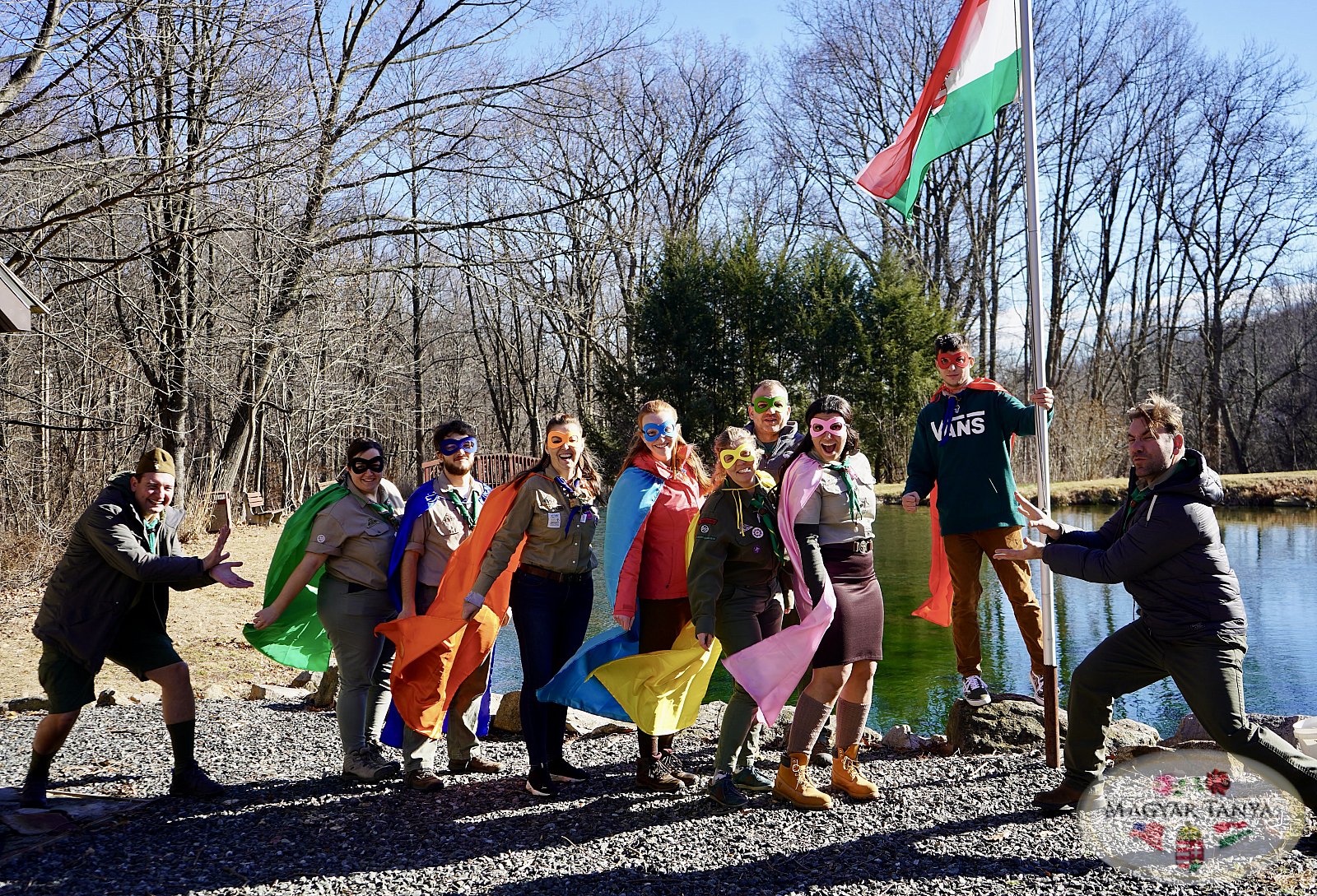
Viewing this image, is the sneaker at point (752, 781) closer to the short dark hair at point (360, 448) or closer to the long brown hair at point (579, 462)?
the long brown hair at point (579, 462)

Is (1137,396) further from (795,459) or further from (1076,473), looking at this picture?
(795,459)

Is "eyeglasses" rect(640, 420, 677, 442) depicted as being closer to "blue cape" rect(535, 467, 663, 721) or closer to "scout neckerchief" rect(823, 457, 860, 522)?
"blue cape" rect(535, 467, 663, 721)

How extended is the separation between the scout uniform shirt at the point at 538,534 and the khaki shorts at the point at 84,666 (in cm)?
163

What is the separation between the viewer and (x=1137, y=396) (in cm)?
3716

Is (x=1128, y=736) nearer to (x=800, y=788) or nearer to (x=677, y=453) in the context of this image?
(x=800, y=788)

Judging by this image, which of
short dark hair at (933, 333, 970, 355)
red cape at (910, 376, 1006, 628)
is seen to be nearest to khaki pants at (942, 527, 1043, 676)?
red cape at (910, 376, 1006, 628)

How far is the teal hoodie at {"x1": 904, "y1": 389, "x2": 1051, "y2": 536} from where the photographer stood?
5887 mm

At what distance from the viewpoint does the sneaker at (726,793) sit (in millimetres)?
4812

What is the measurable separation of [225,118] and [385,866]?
7324 mm

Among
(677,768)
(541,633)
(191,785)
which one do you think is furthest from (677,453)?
(191,785)

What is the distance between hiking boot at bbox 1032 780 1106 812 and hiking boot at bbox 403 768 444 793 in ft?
9.79

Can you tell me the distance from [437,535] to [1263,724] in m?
4.45

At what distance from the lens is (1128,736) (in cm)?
605

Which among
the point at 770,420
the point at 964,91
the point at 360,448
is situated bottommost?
the point at 360,448
